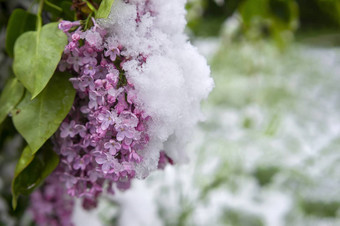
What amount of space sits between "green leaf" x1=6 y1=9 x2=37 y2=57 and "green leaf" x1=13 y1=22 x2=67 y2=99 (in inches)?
2.9

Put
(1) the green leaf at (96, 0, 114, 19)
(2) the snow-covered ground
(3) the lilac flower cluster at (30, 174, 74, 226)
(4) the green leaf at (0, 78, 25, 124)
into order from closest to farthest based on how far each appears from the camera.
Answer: (1) the green leaf at (96, 0, 114, 19)
(4) the green leaf at (0, 78, 25, 124)
(3) the lilac flower cluster at (30, 174, 74, 226)
(2) the snow-covered ground

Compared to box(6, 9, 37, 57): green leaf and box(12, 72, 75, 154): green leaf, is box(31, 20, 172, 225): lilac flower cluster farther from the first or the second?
box(6, 9, 37, 57): green leaf

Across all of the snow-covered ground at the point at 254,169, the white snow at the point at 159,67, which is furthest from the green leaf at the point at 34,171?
the snow-covered ground at the point at 254,169

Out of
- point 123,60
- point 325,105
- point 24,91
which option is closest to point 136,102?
point 123,60

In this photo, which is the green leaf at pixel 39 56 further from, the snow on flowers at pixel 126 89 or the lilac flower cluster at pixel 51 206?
the lilac flower cluster at pixel 51 206

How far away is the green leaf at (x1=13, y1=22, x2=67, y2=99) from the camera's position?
1.54ft

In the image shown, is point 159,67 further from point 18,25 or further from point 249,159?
point 249,159

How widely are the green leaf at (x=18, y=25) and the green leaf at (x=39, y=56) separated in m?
Answer: 0.07

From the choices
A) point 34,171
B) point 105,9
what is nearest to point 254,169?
point 34,171

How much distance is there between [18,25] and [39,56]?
0.14 meters

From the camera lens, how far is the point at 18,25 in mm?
584

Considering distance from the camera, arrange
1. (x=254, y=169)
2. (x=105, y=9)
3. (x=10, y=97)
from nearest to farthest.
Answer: (x=105, y=9)
(x=10, y=97)
(x=254, y=169)

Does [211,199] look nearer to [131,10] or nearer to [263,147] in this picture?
[263,147]

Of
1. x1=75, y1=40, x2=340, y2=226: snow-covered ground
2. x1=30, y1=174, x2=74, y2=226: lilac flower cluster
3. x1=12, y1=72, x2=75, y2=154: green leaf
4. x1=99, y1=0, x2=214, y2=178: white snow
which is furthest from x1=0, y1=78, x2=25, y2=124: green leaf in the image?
x1=75, y1=40, x2=340, y2=226: snow-covered ground
